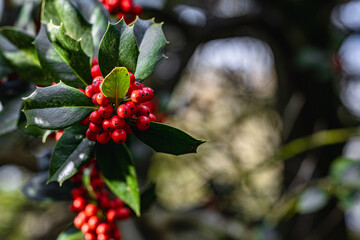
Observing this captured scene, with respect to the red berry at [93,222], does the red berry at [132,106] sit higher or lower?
higher

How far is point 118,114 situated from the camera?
551 millimetres

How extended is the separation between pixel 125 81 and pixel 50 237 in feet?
6.67

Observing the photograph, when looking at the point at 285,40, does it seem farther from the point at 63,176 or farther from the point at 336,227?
the point at 63,176

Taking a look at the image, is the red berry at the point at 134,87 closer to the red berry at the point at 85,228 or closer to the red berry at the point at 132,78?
the red berry at the point at 132,78

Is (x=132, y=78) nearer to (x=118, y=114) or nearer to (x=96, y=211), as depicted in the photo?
(x=118, y=114)

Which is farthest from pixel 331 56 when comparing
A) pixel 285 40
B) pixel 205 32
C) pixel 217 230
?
pixel 217 230

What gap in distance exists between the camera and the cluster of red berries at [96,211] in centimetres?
72

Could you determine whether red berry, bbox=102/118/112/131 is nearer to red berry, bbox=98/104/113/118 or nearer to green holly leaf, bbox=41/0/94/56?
red berry, bbox=98/104/113/118

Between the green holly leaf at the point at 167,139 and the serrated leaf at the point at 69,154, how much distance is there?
0.11m

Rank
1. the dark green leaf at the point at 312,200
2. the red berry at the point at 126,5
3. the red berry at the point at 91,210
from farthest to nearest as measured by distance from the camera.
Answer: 1. the dark green leaf at the point at 312,200
2. the red berry at the point at 126,5
3. the red berry at the point at 91,210

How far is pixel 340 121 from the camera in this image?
2516mm

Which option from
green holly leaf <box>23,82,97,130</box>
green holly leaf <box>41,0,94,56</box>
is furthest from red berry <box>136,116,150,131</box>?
green holly leaf <box>41,0,94,56</box>

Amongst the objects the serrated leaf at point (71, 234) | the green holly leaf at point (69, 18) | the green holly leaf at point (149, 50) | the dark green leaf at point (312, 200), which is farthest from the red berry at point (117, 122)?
the dark green leaf at point (312, 200)

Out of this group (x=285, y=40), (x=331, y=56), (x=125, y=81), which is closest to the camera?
(x=125, y=81)
